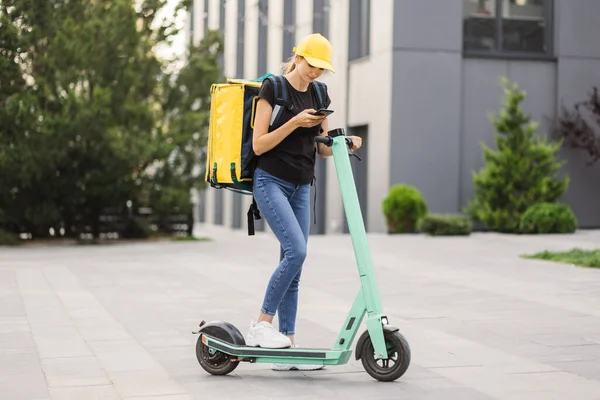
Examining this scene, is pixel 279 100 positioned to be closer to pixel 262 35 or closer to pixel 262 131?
pixel 262 131

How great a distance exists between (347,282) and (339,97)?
48.2 feet

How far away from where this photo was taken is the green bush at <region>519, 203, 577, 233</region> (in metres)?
20.0

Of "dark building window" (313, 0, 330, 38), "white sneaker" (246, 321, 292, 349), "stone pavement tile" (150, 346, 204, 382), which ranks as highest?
"dark building window" (313, 0, 330, 38)

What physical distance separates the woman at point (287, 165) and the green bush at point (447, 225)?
13493 mm

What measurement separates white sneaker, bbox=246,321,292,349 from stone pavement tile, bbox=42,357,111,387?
822 mm

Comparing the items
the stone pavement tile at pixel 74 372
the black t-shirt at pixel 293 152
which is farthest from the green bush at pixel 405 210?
the black t-shirt at pixel 293 152

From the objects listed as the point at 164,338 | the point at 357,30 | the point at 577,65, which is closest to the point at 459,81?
the point at 577,65

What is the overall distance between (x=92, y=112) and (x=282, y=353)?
12362 mm

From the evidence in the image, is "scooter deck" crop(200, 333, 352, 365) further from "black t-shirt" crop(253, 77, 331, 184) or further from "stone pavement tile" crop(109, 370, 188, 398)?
"black t-shirt" crop(253, 77, 331, 184)

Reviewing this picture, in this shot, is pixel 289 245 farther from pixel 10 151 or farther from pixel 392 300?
pixel 10 151

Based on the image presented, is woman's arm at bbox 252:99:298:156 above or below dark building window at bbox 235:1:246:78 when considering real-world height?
below

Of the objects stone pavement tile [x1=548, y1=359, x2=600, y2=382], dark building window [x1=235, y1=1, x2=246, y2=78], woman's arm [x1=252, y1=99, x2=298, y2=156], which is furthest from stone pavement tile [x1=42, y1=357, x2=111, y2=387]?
dark building window [x1=235, y1=1, x2=246, y2=78]

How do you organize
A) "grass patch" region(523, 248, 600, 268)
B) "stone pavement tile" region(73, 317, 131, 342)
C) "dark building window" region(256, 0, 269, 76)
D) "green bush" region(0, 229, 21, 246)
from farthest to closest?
"dark building window" region(256, 0, 269, 76) < "green bush" region(0, 229, 21, 246) < "grass patch" region(523, 248, 600, 268) < "stone pavement tile" region(73, 317, 131, 342)

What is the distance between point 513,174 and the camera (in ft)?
68.9
